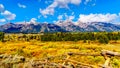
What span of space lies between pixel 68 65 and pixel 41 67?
10.2ft

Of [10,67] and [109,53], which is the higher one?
[109,53]

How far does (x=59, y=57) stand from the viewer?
62.9 ft

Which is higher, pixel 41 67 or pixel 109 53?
pixel 109 53

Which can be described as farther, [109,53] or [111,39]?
[111,39]

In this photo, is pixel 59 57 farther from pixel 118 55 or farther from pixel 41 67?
pixel 118 55

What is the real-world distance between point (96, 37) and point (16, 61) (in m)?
172

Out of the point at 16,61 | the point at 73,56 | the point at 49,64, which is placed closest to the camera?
the point at 49,64

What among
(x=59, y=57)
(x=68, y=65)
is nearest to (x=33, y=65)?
(x=59, y=57)

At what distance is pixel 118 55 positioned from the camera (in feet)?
47.8

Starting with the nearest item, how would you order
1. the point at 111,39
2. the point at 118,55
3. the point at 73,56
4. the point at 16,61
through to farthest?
1. the point at 118,55
2. the point at 73,56
3. the point at 16,61
4. the point at 111,39

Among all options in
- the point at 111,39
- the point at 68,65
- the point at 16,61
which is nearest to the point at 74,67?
the point at 68,65

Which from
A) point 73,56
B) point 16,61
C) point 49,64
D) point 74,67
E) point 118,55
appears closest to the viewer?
point 118,55

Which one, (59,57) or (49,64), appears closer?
A: (49,64)

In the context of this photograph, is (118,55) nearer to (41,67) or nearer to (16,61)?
(41,67)
